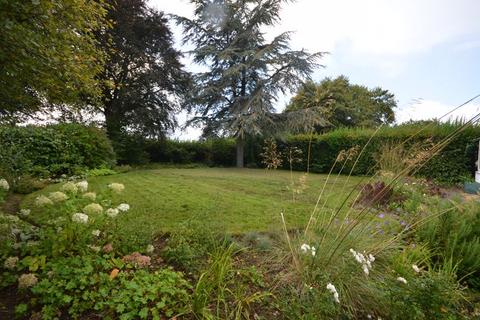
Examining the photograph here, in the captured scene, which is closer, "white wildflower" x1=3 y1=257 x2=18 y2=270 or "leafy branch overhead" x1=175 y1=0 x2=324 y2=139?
"white wildflower" x1=3 y1=257 x2=18 y2=270

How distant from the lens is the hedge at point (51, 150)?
19.6ft

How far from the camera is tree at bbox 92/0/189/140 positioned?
11.6 meters

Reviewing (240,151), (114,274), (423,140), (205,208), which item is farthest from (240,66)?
(114,274)

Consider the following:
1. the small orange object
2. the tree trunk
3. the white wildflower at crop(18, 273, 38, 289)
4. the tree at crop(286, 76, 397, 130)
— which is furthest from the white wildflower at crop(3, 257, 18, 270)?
the tree trunk

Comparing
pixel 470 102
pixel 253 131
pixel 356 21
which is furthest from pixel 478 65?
pixel 253 131

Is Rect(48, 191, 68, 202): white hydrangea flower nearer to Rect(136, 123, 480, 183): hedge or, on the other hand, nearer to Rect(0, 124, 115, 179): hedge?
Rect(136, 123, 480, 183): hedge

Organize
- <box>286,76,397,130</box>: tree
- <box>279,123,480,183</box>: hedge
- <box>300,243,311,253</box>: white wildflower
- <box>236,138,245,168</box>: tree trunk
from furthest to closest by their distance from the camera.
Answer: <box>236,138,245,168</box>: tree trunk
<box>279,123,480,183</box>: hedge
<box>286,76,397,130</box>: tree
<box>300,243,311,253</box>: white wildflower

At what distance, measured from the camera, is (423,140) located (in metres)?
7.00

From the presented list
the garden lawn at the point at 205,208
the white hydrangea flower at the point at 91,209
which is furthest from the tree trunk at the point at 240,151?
the white hydrangea flower at the point at 91,209

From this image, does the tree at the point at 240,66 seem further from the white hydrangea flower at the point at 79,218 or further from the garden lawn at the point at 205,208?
the white hydrangea flower at the point at 79,218

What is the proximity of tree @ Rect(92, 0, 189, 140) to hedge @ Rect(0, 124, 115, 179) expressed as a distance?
368cm

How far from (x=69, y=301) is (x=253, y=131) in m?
11.3

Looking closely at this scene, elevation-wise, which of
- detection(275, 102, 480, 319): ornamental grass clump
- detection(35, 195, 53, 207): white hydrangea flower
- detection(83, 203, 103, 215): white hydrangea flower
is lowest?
detection(275, 102, 480, 319): ornamental grass clump

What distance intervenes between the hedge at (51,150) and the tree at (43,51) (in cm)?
324
